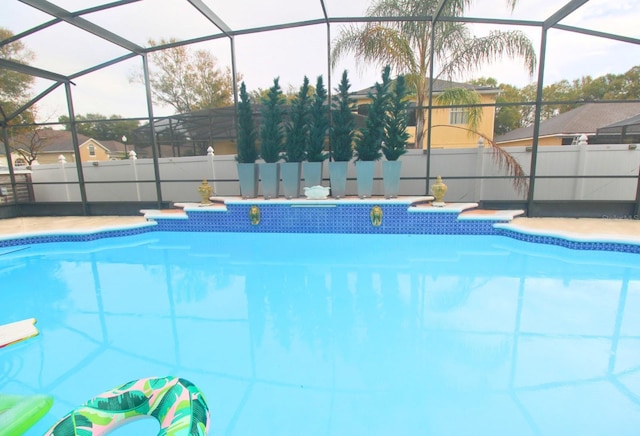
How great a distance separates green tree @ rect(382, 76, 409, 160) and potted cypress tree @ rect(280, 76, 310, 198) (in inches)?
64.2

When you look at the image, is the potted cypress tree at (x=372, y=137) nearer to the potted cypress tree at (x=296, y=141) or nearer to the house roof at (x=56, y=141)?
the potted cypress tree at (x=296, y=141)

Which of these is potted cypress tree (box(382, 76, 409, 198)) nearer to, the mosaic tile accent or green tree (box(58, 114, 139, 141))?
the mosaic tile accent

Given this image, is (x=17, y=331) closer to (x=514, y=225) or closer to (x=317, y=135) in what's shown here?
(x=317, y=135)

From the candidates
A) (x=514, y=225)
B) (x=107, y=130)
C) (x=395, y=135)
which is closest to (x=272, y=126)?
(x=395, y=135)

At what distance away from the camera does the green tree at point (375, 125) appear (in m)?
6.20

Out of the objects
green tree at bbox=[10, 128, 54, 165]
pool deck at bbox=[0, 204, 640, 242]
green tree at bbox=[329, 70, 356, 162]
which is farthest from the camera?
green tree at bbox=[10, 128, 54, 165]

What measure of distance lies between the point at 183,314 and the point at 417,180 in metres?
5.77

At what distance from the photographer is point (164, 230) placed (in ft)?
23.3

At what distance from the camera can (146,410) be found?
4.71 ft

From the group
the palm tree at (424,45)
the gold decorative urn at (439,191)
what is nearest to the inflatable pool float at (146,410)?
the gold decorative urn at (439,191)

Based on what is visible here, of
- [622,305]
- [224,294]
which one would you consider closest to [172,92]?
[224,294]

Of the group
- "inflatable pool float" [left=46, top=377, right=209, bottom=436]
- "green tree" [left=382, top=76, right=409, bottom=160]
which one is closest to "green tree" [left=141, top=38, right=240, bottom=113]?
"green tree" [left=382, top=76, right=409, bottom=160]

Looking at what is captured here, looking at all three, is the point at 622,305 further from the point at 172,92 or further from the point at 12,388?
the point at 172,92

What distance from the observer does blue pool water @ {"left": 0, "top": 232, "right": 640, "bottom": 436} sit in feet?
6.23
